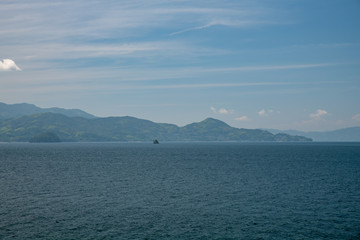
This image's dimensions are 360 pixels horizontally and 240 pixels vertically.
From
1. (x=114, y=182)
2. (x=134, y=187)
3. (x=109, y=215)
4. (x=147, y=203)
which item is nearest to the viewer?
(x=109, y=215)

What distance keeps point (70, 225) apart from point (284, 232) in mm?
32140

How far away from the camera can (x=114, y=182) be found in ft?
328

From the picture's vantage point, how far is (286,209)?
63.2m

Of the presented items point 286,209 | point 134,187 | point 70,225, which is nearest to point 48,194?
point 134,187

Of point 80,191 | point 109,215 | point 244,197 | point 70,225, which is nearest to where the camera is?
point 70,225

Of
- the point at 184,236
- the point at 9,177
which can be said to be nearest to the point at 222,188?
the point at 184,236

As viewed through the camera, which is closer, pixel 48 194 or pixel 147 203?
pixel 147 203

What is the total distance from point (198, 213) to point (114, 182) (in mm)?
45904

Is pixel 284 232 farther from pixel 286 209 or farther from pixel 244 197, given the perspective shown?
pixel 244 197

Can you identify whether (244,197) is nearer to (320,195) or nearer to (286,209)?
(286,209)

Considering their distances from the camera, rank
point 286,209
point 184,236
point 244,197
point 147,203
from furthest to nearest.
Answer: point 244,197 → point 147,203 → point 286,209 → point 184,236

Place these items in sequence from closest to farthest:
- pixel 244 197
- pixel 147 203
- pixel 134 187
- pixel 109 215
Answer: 1. pixel 109 215
2. pixel 147 203
3. pixel 244 197
4. pixel 134 187

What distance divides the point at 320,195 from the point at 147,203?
130 ft

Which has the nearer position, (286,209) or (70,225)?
(70,225)
